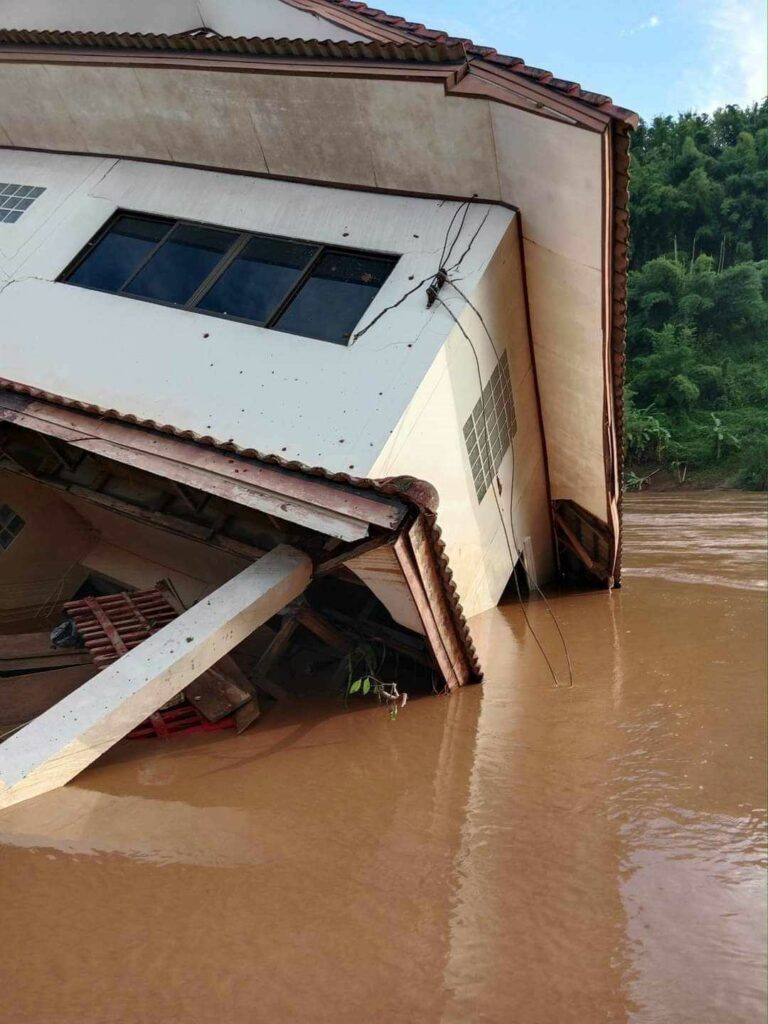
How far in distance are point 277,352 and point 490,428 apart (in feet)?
7.45

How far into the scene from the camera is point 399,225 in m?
7.09

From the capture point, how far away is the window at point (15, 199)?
8.91m

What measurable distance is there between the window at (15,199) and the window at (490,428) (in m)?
5.76

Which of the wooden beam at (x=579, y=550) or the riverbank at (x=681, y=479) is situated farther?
the riverbank at (x=681, y=479)

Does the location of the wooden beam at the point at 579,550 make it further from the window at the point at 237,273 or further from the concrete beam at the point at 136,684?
the concrete beam at the point at 136,684

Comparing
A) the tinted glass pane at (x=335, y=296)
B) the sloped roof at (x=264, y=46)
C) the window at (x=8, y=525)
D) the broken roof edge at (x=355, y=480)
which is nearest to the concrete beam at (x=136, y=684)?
the broken roof edge at (x=355, y=480)

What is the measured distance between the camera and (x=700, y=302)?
33500mm

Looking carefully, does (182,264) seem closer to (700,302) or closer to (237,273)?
(237,273)

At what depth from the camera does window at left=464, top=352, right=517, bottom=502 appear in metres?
7.18

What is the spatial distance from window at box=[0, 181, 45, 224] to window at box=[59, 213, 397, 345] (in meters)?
1.40

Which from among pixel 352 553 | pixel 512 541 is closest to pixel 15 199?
pixel 352 553

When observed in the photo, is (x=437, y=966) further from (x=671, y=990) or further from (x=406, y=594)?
(x=406, y=594)

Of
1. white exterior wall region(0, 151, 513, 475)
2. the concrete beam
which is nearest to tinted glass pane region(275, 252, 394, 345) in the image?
white exterior wall region(0, 151, 513, 475)

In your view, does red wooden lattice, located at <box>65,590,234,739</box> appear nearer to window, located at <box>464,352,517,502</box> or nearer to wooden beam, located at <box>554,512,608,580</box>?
window, located at <box>464,352,517,502</box>
